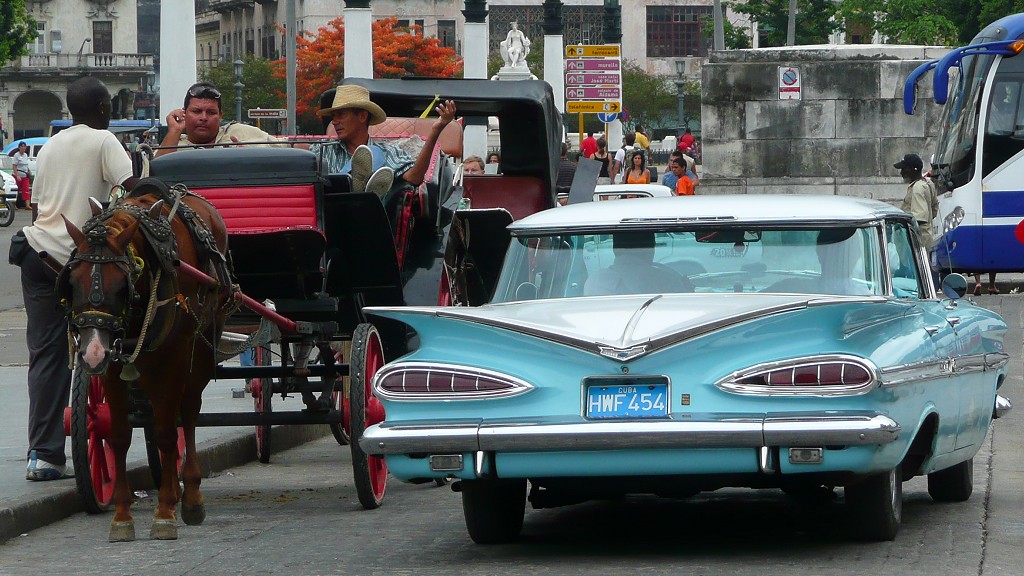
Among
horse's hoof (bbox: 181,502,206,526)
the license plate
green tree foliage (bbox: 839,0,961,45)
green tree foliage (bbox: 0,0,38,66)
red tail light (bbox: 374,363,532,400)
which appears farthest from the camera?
green tree foliage (bbox: 0,0,38,66)

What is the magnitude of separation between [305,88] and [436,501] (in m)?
72.0

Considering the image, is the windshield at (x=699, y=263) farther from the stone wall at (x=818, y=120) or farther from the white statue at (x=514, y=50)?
the white statue at (x=514, y=50)

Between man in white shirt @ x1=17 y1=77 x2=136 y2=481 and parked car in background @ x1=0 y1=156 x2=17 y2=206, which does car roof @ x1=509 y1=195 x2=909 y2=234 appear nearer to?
man in white shirt @ x1=17 y1=77 x2=136 y2=481

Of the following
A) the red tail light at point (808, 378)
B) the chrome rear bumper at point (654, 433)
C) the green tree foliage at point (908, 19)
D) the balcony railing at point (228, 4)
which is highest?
the balcony railing at point (228, 4)

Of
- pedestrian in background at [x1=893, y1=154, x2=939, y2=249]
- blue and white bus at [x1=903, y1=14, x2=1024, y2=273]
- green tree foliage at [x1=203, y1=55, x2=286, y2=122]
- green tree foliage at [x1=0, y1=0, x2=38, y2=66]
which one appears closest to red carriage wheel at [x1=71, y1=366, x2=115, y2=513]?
pedestrian in background at [x1=893, y1=154, x2=939, y2=249]

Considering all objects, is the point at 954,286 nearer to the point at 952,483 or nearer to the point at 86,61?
the point at 952,483

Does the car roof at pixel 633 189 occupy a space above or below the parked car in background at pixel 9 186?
above

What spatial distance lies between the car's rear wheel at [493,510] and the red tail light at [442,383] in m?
0.57

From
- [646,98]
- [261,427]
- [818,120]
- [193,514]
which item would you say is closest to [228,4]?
[646,98]

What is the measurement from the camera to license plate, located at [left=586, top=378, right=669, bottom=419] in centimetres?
661

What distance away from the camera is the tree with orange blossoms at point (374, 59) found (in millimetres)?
78750

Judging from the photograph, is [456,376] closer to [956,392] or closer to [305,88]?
[956,392]

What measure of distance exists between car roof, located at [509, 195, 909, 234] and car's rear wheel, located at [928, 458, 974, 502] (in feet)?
4.01

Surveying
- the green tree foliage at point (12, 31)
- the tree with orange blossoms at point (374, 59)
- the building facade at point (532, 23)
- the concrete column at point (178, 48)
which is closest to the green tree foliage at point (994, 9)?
the tree with orange blossoms at point (374, 59)
